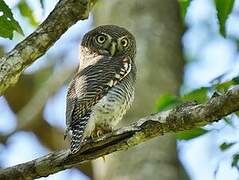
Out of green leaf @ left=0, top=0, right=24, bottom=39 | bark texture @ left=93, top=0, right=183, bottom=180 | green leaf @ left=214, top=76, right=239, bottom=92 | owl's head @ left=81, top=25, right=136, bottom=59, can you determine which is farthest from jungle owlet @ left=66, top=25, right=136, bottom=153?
green leaf @ left=0, top=0, right=24, bottom=39

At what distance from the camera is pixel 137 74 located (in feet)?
17.6

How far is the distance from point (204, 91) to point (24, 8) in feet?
4.69

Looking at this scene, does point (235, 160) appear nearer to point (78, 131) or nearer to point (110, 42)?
point (78, 131)

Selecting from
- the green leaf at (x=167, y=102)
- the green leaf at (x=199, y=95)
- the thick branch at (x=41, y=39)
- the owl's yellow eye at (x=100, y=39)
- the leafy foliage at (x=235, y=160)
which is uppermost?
the thick branch at (x=41, y=39)

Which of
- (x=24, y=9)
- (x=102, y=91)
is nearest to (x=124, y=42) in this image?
(x=102, y=91)

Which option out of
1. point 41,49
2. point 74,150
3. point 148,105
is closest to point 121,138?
point 74,150

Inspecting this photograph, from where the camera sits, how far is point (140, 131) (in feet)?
10.2

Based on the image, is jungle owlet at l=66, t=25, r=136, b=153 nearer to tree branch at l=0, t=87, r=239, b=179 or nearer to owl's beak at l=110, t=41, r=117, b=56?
owl's beak at l=110, t=41, r=117, b=56

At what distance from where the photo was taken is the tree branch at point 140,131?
2762 millimetres

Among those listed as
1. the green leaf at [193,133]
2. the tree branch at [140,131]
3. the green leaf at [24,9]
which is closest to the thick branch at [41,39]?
the tree branch at [140,131]

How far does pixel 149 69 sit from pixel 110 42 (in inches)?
15.0

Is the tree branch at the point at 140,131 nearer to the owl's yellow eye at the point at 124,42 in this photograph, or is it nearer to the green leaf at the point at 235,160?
the green leaf at the point at 235,160

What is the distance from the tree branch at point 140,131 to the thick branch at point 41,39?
47 centimetres

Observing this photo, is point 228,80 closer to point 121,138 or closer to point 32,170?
point 121,138
